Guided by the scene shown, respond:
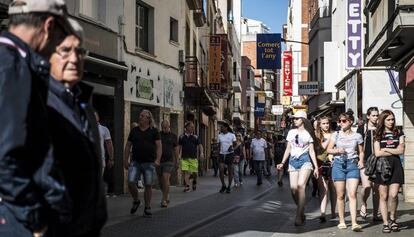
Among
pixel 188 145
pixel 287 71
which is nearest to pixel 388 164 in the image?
pixel 188 145

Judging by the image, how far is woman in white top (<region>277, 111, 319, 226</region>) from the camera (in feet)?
32.0

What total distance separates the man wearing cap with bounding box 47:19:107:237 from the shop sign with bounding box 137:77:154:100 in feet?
47.5

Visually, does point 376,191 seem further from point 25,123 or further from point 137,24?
point 137,24

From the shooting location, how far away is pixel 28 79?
2.52m

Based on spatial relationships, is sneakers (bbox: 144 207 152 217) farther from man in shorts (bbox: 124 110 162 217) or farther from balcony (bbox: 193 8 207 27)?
balcony (bbox: 193 8 207 27)

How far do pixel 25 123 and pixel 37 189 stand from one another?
263mm

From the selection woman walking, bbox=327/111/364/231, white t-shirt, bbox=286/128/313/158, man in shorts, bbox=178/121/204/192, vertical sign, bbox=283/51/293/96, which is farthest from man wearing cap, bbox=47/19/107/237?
vertical sign, bbox=283/51/293/96

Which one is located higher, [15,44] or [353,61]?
[353,61]

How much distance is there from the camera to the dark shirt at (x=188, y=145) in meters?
16.7

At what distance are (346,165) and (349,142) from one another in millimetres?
375

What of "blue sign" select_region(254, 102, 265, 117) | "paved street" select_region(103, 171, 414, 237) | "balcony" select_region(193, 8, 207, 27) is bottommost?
"paved street" select_region(103, 171, 414, 237)

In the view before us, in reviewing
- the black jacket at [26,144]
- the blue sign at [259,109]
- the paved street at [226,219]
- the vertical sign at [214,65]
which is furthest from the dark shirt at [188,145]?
the blue sign at [259,109]

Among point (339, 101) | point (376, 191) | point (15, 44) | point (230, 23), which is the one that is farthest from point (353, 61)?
point (230, 23)

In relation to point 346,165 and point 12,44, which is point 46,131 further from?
point 346,165
